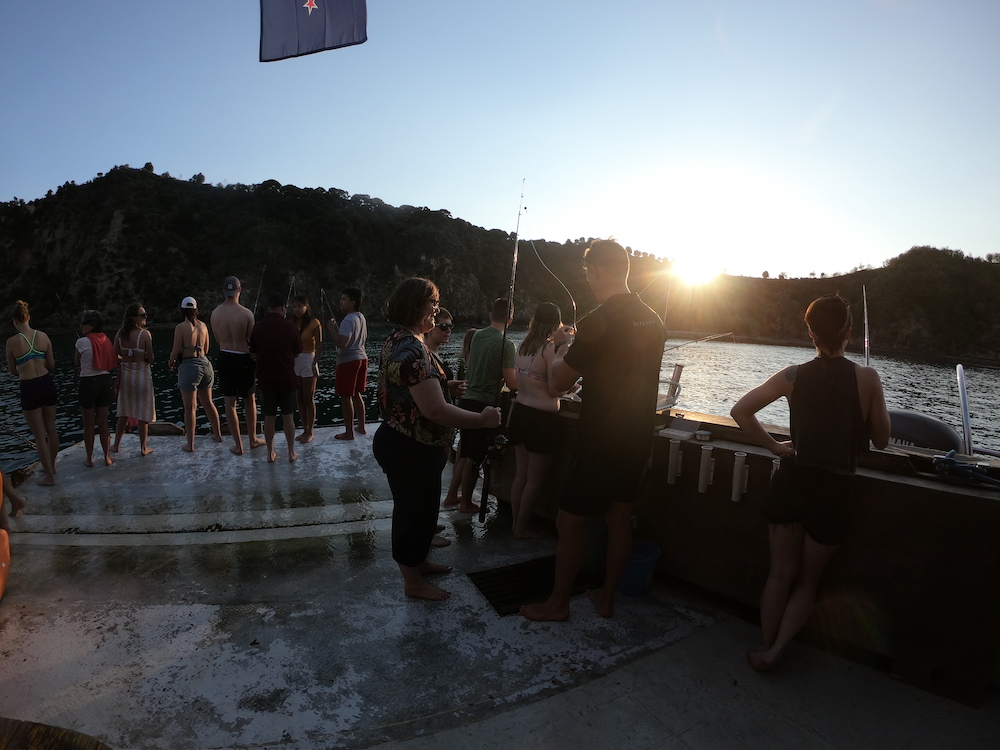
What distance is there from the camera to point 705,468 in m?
3.00

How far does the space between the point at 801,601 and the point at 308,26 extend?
6.40 metres

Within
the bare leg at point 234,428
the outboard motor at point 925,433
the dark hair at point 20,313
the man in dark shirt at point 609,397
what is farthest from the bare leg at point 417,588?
the outboard motor at point 925,433

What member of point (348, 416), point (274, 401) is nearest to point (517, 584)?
point (274, 401)

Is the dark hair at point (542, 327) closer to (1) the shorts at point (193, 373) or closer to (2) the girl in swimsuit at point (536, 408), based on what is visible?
(2) the girl in swimsuit at point (536, 408)

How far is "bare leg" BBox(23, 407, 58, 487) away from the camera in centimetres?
466

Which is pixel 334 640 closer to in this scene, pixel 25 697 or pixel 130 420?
pixel 25 697

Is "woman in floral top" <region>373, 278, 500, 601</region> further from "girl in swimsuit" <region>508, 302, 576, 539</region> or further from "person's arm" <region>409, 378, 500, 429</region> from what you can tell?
"girl in swimsuit" <region>508, 302, 576, 539</region>

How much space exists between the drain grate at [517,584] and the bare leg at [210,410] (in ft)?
13.1

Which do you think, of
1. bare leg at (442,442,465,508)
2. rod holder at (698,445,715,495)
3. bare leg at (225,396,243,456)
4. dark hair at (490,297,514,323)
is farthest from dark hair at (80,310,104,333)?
rod holder at (698,445,715,495)

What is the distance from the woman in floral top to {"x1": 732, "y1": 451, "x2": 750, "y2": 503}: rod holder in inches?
53.2

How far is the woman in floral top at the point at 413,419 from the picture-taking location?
2619 millimetres

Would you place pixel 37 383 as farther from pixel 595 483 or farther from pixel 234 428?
pixel 595 483

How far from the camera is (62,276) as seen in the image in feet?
202

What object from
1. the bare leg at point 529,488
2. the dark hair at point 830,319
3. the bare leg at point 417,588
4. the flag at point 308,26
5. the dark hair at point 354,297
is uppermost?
the flag at point 308,26
